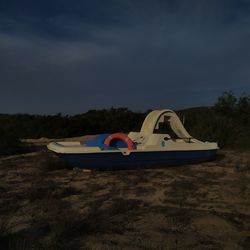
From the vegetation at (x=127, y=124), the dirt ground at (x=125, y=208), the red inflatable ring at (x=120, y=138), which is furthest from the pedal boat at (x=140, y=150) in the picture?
the vegetation at (x=127, y=124)

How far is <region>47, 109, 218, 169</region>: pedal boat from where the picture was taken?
36.4 feet

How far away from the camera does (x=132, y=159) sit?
11.6m

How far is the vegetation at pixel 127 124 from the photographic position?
1764 cm

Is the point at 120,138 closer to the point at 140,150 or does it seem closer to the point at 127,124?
the point at 140,150

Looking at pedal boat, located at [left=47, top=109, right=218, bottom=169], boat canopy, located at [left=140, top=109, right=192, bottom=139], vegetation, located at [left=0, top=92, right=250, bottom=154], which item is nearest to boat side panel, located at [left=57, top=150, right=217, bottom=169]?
pedal boat, located at [left=47, top=109, right=218, bottom=169]

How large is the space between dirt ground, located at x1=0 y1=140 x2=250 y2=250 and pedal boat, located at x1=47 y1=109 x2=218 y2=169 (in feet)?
0.92

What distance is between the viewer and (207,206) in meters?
7.57

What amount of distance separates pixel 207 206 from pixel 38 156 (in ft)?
29.6

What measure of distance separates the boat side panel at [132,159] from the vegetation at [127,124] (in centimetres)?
445

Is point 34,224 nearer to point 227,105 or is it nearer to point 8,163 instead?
point 8,163

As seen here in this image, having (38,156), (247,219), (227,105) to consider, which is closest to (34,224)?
(247,219)

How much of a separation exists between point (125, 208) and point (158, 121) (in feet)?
19.5

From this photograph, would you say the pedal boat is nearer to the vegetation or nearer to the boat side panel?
the boat side panel

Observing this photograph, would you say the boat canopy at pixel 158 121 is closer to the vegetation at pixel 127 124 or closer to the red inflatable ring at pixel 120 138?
the red inflatable ring at pixel 120 138
